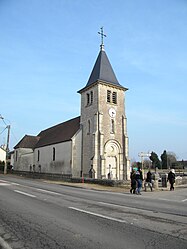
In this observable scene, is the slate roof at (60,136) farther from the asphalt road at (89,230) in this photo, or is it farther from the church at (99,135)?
the asphalt road at (89,230)

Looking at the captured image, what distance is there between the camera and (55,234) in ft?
16.7

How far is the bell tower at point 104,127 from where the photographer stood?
29.2m

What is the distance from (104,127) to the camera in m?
30.5

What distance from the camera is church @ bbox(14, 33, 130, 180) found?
96.6 ft

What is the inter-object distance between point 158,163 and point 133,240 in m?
86.2

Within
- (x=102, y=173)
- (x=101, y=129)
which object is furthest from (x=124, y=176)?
(x=101, y=129)

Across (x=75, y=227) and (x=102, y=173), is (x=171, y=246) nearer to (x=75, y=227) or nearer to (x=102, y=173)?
(x=75, y=227)

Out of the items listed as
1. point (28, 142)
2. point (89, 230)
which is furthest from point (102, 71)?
point (89, 230)

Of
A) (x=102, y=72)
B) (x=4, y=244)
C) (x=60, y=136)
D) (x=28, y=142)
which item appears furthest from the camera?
(x=28, y=142)

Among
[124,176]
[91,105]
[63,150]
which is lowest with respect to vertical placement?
[124,176]

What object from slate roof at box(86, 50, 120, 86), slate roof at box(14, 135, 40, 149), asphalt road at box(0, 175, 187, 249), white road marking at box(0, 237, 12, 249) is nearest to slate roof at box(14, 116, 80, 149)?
slate roof at box(14, 135, 40, 149)

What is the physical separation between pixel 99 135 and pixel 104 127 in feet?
Result: 5.35

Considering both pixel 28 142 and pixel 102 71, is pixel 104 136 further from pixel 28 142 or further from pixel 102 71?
pixel 28 142

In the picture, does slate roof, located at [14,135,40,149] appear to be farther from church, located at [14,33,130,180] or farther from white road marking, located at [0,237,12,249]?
white road marking, located at [0,237,12,249]
